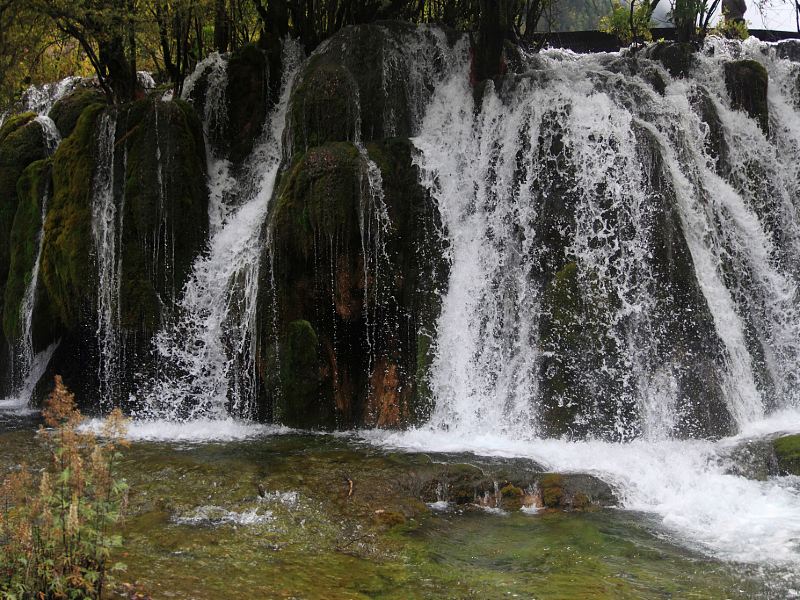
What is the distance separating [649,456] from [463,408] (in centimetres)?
252

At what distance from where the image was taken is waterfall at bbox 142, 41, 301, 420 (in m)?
11.1

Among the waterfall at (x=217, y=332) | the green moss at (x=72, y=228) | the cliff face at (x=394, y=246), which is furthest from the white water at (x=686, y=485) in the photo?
the green moss at (x=72, y=228)

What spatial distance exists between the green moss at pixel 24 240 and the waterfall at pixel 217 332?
2986 millimetres

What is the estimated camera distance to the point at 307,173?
11.1 meters

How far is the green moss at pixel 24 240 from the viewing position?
1289cm

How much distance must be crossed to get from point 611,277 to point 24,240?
9.46 meters

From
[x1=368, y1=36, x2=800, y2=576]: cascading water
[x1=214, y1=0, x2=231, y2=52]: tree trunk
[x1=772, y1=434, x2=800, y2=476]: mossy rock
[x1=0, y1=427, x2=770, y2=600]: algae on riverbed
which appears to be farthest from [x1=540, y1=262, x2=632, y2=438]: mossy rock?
[x1=214, y1=0, x2=231, y2=52]: tree trunk

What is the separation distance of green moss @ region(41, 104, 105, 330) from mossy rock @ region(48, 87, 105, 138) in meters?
1.78

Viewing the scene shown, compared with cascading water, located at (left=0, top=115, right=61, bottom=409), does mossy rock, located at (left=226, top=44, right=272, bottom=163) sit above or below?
above

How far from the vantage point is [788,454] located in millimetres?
8273

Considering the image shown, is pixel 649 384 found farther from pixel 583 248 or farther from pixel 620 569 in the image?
pixel 620 569

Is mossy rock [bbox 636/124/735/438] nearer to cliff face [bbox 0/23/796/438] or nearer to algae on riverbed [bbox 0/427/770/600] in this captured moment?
cliff face [bbox 0/23/796/438]

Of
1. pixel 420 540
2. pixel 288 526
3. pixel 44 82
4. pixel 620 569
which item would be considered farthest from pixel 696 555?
pixel 44 82

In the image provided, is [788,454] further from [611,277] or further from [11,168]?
[11,168]
